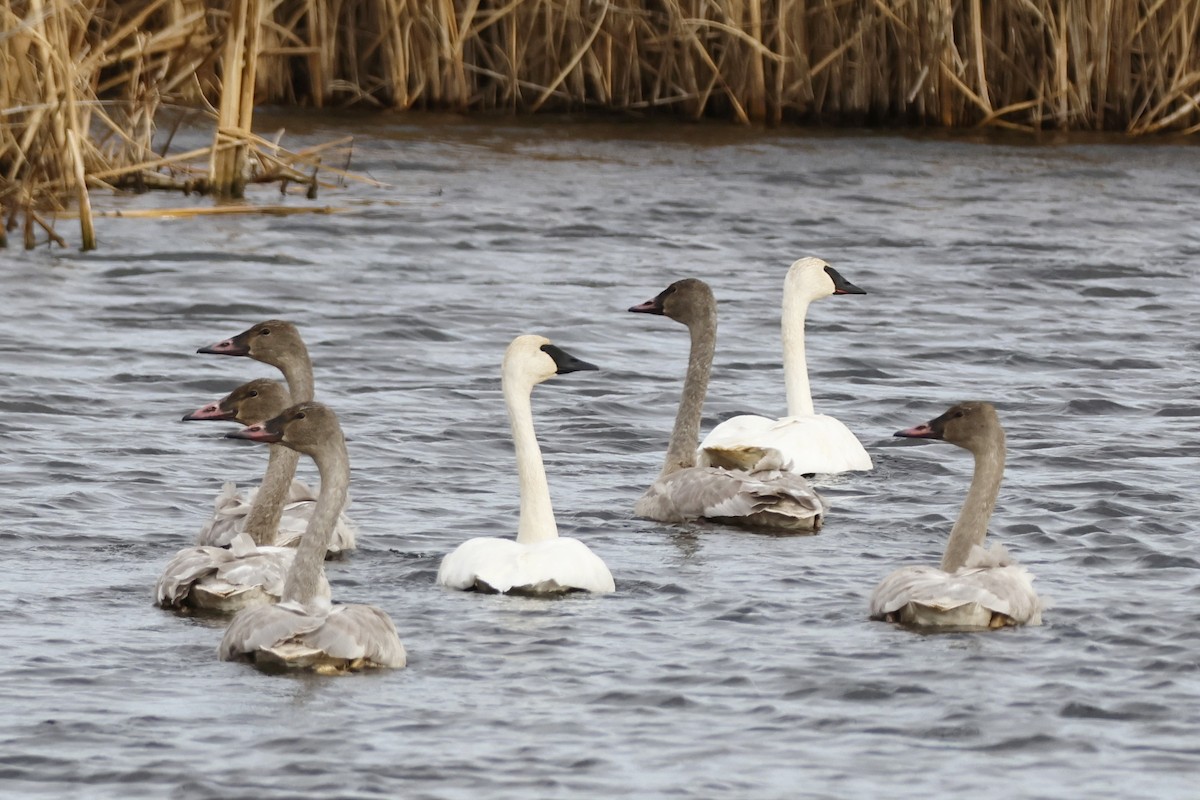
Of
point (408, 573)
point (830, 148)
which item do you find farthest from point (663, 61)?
point (408, 573)

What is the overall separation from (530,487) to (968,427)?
1746mm

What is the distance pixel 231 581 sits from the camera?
8336 millimetres

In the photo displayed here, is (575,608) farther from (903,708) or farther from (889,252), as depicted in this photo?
(889,252)

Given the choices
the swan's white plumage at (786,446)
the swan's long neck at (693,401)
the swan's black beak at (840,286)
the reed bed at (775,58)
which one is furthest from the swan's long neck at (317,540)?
the reed bed at (775,58)

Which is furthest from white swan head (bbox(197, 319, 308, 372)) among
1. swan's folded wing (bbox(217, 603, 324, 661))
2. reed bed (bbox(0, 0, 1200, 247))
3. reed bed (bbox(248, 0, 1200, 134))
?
reed bed (bbox(248, 0, 1200, 134))

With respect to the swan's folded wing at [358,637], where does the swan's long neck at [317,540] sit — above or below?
above

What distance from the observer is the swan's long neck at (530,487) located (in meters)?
8.97

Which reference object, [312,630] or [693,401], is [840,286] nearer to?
[693,401]

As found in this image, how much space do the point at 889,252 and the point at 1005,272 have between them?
1.17 m

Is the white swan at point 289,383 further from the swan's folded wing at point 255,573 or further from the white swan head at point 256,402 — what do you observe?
the swan's folded wing at point 255,573

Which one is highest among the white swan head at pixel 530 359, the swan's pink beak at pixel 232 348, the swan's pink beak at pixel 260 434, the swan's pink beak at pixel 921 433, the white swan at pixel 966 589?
the white swan head at pixel 530 359

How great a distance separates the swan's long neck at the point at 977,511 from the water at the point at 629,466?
17.3 inches

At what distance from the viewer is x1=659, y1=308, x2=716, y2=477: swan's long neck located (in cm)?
1090

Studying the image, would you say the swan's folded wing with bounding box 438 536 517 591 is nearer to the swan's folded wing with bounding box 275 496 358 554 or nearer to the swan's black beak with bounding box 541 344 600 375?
the swan's folded wing with bounding box 275 496 358 554
